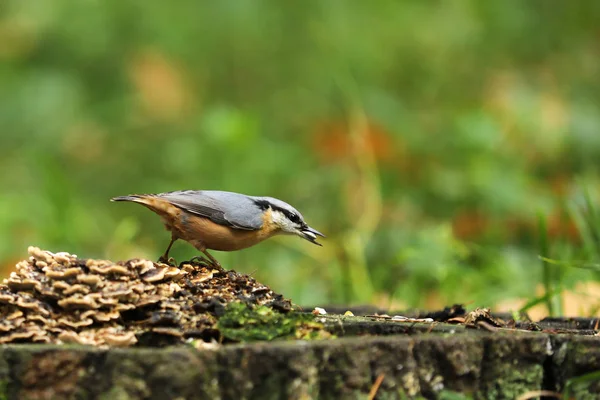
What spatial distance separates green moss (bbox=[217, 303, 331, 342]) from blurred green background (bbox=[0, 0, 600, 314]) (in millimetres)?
2749

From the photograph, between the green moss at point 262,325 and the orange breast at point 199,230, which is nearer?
the green moss at point 262,325

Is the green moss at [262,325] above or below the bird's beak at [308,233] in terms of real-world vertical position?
below

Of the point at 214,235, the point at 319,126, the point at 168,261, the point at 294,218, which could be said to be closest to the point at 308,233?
the point at 294,218

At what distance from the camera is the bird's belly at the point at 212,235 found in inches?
159

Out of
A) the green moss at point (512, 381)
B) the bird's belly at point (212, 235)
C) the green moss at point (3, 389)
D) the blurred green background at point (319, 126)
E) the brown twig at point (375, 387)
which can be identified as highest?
the blurred green background at point (319, 126)

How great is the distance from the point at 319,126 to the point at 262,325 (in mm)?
7244

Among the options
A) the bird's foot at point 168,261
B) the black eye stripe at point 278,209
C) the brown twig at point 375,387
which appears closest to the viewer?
the brown twig at point 375,387

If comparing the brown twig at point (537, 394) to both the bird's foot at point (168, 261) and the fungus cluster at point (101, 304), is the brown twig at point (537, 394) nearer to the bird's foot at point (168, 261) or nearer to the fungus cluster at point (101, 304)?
the fungus cluster at point (101, 304)

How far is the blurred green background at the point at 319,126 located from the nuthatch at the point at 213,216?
148cm

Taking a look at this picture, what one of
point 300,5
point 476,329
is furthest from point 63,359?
point 300,5

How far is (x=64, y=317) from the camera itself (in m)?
2.68

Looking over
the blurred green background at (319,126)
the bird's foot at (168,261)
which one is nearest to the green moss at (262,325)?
the bird's foot at (168,261)

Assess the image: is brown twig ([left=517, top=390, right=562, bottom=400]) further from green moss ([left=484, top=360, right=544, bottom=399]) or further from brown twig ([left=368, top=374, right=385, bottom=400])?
brown twig ([left=368, top=374, right=385, bottom=400])

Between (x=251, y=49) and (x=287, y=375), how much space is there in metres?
8.19
